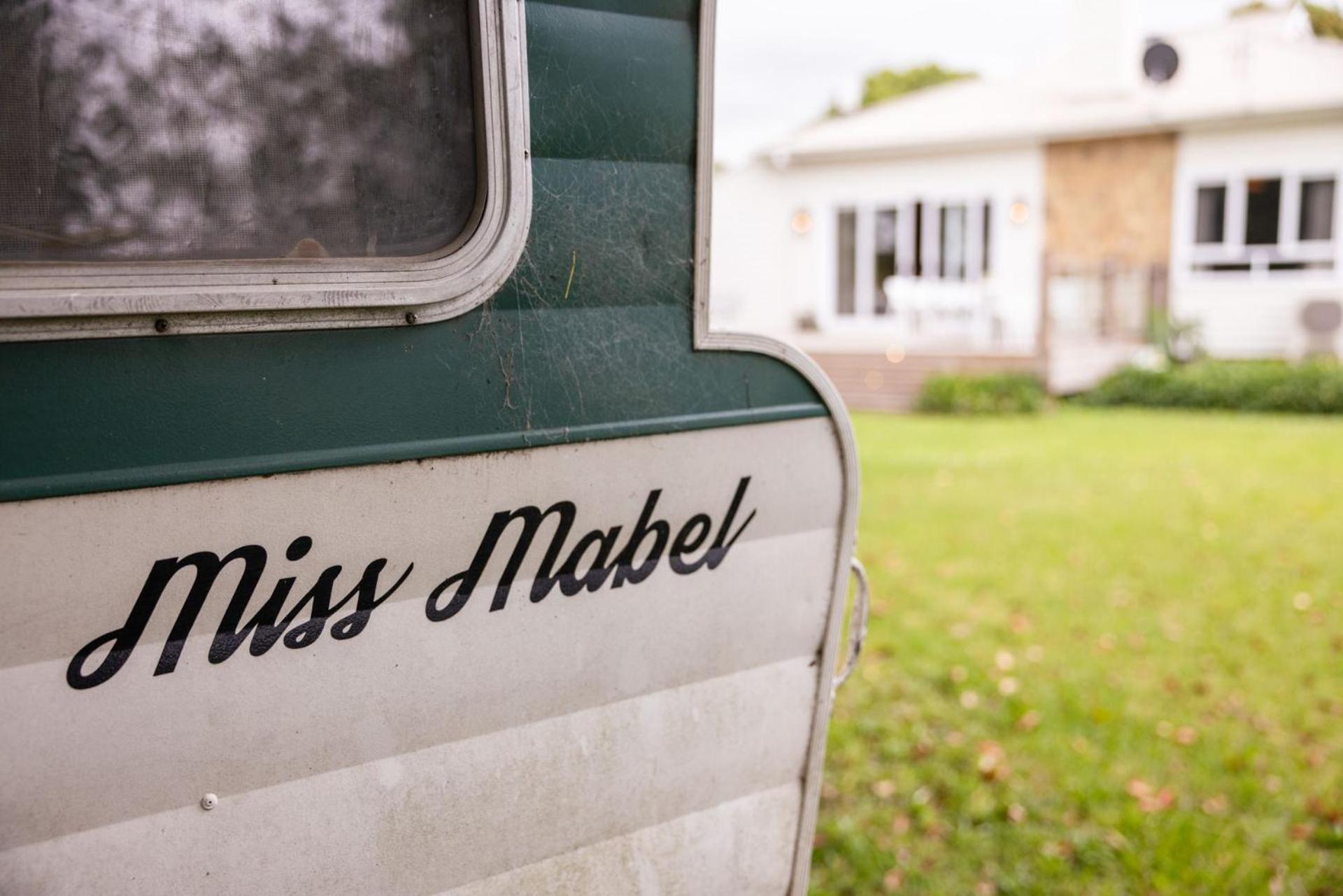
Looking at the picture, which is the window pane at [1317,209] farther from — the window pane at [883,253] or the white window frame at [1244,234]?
the window pane at [883,253]

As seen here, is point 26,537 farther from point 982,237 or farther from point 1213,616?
point 982,237

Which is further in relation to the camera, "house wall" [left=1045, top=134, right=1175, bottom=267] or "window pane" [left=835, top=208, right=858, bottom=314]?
"window pane" [left=835, top=208, right=858, bottom=314]

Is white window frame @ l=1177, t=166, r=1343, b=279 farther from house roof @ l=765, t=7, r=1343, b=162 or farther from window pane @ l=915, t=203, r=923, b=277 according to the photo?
window pane @ l=915, t=203, r=923, b=277

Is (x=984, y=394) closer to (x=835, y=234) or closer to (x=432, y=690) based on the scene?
(x=835, y=234)

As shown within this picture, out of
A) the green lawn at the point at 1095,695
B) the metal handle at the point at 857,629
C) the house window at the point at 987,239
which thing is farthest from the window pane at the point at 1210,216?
the metal handle at the point at 857,629

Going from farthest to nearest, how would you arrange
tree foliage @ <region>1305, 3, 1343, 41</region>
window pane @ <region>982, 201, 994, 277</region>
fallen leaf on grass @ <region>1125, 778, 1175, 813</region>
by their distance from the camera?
1. tree foliage @ <region>1305, 3, 1343, 41</region>
2. window pane @ <region>982, 201, 994, 277</region>
3. fallen leaf on grass @ <region>1125, 778, 1175, 813</region>

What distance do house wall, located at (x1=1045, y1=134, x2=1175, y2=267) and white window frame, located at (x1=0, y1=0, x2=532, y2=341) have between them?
1579cm

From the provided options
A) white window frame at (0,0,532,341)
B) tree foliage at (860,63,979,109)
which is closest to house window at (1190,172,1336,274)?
white window frame at (0,0,532,341)

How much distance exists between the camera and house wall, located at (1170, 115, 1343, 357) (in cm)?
1508

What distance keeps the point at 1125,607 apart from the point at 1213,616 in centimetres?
42

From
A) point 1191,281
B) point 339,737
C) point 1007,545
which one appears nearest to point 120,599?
point 339,737

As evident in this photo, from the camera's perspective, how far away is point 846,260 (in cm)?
1839

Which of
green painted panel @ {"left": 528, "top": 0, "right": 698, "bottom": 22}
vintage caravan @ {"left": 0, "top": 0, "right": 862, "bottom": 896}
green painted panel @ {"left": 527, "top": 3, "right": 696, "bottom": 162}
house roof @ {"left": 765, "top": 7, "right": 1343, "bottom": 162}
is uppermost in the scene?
house roof @ {"left": 765, "top": 7, "right": 1343, "bottom": 162}

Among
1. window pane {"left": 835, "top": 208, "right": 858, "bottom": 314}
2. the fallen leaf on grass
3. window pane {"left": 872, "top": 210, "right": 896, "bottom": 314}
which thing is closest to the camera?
the fallen leaf on grass
